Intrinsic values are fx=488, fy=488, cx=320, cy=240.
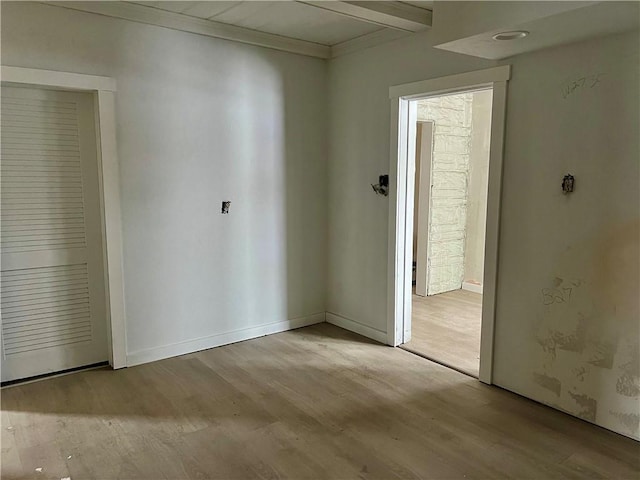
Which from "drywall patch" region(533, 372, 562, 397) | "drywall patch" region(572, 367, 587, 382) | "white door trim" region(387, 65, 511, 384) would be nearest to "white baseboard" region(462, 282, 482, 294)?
"white door trim" region(387, 65, 511, 384)

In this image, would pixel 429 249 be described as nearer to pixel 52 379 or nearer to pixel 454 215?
pixel 454 215

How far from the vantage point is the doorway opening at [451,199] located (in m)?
5.40

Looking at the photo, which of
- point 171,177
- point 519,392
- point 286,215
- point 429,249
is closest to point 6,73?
point 171,177

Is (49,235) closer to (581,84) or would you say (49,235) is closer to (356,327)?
(356,327)

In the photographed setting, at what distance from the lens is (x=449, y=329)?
14.5ft

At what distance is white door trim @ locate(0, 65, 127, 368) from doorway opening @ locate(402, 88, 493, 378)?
9.53ft

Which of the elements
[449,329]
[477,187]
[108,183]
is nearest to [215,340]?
[108,183]

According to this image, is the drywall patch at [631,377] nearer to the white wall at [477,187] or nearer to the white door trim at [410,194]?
the white door trim at [410,194]

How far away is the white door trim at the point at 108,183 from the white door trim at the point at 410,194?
6.63 feet

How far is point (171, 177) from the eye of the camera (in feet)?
11.7

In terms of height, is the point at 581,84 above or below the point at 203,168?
above

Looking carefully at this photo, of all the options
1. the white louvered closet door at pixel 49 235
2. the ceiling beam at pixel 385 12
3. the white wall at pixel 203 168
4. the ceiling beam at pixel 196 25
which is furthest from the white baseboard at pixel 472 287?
the white louvered closet door at pixel 49 235

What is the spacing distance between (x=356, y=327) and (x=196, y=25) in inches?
108

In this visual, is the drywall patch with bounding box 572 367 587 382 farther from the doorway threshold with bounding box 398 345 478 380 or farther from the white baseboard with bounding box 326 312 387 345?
the white baseboard with bounding box 326 312 387 345
